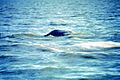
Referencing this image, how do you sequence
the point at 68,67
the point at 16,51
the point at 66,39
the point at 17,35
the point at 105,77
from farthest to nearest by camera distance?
the point at 17,35 < the point at 66,39 < the point at 16,51 < the point at 68,67 < the point at 105,77

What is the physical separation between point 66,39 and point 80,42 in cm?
267

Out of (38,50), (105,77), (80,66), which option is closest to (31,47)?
(38,50)

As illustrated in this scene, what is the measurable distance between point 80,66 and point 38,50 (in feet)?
21.8

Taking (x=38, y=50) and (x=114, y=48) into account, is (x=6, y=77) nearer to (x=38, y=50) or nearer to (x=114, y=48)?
(x=38, y=50)

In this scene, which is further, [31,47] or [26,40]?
[26,40]

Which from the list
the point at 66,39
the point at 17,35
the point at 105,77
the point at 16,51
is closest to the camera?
the point at 105,77

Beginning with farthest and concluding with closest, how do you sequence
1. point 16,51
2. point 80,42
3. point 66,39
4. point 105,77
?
point 66,39 → point 80,42 → point 16,51 → point 105,77

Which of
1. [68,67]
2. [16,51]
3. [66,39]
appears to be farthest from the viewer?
[66,39]

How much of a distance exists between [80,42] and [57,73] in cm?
1237

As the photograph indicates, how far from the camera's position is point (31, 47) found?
32.4 meters

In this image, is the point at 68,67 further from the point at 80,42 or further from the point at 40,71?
the point at 80,42

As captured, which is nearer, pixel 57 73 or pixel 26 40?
pixel 57 73

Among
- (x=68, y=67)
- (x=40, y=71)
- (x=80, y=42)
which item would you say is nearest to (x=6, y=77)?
(x=40, y=71)

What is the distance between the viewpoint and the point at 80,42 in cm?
3556
